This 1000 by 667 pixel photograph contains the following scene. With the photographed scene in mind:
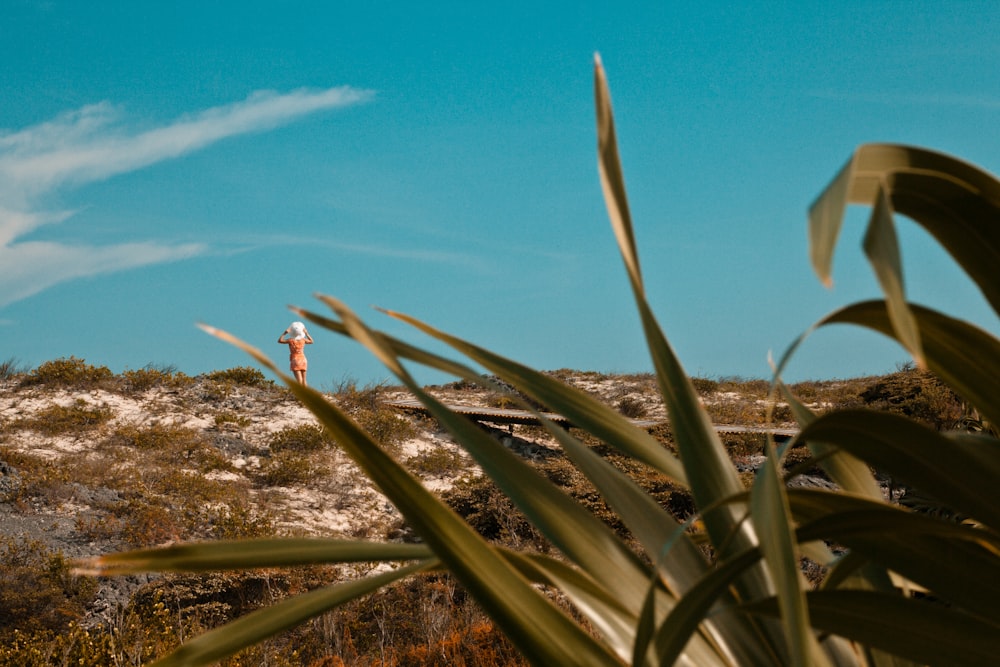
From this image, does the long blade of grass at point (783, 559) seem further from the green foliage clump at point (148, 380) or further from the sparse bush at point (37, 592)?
the green foliage clump at point (148, 380)

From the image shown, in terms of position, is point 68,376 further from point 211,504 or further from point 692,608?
point 692,608

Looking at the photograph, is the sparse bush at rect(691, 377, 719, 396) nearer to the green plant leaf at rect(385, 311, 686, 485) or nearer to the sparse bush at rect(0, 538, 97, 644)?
the sparse bush at rect(0, 538, 97, 644)

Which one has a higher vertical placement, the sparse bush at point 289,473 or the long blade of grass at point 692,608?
the sparse bush at point 289,473

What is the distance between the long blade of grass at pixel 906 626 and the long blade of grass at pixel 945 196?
0.34 metres

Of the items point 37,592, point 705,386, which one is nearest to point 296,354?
point 37,592

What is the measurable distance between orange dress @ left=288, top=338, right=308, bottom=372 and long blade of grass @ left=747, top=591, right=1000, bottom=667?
1394 cm

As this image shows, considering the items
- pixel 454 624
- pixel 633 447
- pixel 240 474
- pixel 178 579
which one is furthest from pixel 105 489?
pixel 633 447

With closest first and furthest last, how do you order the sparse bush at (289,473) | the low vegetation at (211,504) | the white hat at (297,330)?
the low vegetation at (211,504) → the sparse bush at (289,473) → the white hat at (297,330)

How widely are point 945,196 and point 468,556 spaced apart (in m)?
0.60

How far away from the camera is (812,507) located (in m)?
1.09

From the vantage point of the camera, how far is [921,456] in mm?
870

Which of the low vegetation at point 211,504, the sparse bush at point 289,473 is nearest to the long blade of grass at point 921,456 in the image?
the low vegetation at point 211,504

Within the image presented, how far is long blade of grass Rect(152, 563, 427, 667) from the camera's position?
46.5 inches

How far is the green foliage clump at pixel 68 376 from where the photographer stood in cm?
1429
